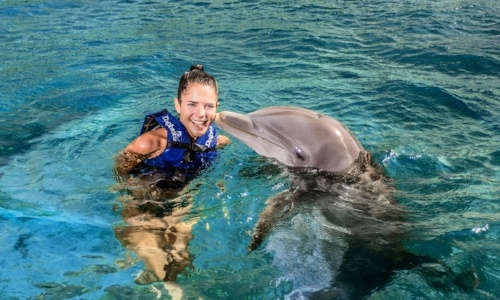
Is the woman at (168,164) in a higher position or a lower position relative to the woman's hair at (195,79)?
lower

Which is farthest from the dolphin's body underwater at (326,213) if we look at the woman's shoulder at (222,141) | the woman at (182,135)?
→ the woman's shoulder at (222,141)

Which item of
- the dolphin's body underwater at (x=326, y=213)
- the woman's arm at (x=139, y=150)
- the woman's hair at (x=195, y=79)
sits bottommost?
the dolphin's body underwater at (x=326, y=213)

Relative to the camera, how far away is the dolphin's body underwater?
4.12 meters

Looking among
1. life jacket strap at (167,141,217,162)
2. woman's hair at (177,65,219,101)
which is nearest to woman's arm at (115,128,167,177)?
life jacket strap at (167,141,217,162)

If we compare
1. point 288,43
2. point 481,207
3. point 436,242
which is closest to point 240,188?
point 436,242

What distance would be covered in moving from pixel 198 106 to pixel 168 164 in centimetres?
65

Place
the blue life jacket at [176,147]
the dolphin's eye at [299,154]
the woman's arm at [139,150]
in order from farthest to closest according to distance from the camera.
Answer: the blue life jacket at [176,147] < the dolphin's eye at [299,154] < the woman's arm at [139,150]

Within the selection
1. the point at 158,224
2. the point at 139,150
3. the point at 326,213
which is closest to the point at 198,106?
the point at 139,150

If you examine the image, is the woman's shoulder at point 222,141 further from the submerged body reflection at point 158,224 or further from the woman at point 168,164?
the submerged body reflection at point 158,224

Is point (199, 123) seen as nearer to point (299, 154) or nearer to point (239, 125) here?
point (239, 125)

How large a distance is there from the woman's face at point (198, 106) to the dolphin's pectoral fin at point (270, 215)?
0.97m

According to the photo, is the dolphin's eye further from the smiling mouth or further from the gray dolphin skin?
the smiling mouth

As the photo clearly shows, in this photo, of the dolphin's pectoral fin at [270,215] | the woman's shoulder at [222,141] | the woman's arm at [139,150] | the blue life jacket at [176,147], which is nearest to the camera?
the dolphin's pectoral fin at [270,215]

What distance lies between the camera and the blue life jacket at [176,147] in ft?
17.3
